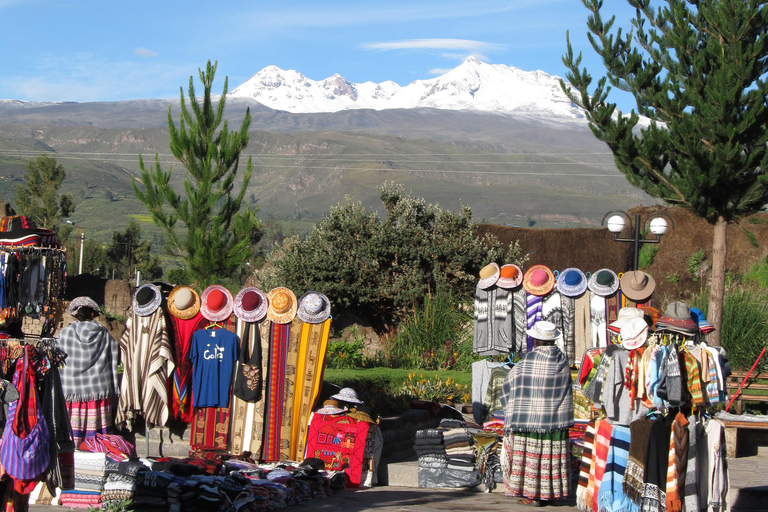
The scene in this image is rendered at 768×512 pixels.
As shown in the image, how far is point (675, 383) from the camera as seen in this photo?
6.54 meters

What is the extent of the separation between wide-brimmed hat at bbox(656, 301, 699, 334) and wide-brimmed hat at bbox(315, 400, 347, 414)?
11.1 feet

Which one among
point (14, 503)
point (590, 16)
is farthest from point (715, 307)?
point (14, 503)

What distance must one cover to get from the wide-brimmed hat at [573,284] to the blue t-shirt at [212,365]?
4.06m

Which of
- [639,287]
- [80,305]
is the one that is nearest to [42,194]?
Result: [80,305]

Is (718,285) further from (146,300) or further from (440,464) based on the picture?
(146,300)

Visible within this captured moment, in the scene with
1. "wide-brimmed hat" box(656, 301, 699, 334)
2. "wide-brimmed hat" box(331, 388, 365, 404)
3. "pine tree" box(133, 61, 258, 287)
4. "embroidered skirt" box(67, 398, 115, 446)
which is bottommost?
"embroidered skirt" box(67, 398, 115, 446)

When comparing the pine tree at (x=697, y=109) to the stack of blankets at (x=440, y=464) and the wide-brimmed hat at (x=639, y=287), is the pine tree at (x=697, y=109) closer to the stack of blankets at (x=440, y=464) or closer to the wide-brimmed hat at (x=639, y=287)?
the wide-brimmed hat at (x=639, y=287)

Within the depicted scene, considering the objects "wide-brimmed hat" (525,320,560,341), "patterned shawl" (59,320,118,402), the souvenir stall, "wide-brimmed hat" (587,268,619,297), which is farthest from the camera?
"wide-brimmed hat" (587,268,619,297)

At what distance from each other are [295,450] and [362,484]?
887mm

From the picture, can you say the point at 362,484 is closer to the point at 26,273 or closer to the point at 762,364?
the point at 26,273

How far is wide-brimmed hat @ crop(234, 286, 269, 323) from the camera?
890 cm

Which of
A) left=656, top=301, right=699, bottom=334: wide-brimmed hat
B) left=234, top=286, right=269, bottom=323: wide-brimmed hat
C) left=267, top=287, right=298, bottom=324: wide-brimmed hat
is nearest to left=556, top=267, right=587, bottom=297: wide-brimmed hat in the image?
left=656, top=301, right=699, bottom=334: wide-brimmed hat

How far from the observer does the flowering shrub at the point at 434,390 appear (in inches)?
448

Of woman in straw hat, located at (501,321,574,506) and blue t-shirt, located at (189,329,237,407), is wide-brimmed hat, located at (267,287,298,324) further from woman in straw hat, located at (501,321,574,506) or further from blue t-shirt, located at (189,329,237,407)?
woman in straw hat, located at (501,321,574,506)
